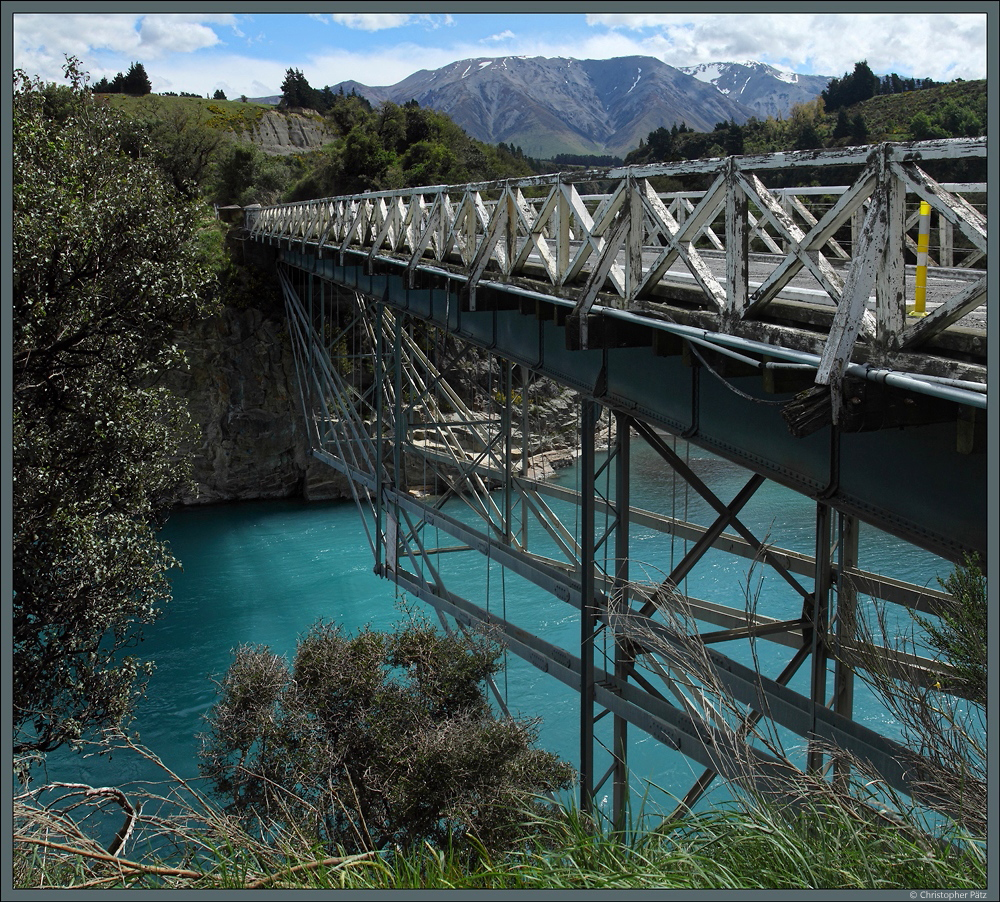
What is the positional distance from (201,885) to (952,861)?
330cm

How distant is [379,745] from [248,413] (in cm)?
2025

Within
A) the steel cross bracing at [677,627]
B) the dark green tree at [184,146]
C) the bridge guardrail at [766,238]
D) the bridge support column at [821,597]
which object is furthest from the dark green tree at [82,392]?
the dark green tree at [184,146]

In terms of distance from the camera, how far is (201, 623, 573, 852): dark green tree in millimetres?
7852

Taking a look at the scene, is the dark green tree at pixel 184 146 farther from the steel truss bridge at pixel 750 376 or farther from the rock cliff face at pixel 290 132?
the steel truss bridge at pixel 750 376

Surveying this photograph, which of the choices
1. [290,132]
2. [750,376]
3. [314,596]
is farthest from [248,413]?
[290,132]

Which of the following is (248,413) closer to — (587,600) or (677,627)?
(587,600)

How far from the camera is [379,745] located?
8688mm

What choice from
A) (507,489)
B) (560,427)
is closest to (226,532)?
(560,427)

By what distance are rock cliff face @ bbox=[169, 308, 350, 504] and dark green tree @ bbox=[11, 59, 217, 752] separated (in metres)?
17.6

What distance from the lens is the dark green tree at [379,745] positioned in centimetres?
785

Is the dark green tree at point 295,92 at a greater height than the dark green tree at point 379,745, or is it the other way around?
the dark green tree at point 295,92

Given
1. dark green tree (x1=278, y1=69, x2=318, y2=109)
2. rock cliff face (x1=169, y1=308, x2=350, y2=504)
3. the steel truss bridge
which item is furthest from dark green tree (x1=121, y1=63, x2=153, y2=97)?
the steel truss bridge

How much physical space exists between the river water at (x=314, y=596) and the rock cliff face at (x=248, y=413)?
71 centimetres

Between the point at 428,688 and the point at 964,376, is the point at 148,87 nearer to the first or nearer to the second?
the point at 428,688
